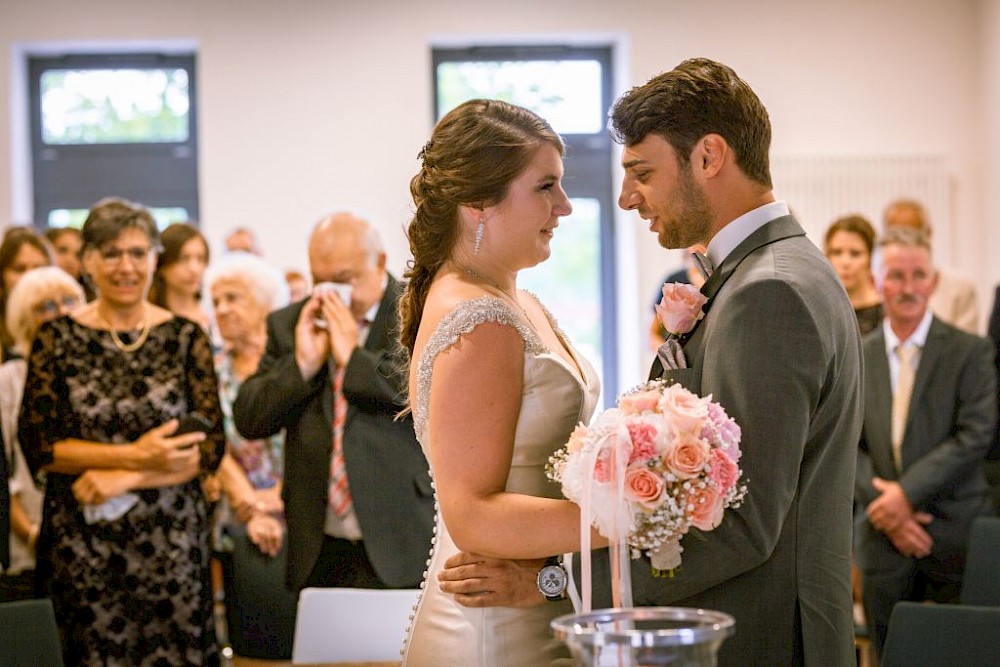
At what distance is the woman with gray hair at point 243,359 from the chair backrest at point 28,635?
1807 mm

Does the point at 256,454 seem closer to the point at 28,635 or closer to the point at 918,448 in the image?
the point at 28,635

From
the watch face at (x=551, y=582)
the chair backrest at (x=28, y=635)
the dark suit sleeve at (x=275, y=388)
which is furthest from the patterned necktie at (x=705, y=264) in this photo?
the dark suit sleeve at (x=275, y=388)

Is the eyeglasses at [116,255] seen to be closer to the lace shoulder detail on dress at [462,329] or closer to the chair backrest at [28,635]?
the chair backrest at [28,635]

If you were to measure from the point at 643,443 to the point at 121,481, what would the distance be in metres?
2.75

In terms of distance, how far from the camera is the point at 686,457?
5.90 feet

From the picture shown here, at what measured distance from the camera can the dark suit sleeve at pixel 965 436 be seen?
4.60 metres

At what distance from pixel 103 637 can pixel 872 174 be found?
6.88 metres

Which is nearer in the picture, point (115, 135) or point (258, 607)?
point (258, 607)

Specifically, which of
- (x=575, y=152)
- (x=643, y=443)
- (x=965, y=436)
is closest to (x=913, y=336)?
(x=965, y=436)

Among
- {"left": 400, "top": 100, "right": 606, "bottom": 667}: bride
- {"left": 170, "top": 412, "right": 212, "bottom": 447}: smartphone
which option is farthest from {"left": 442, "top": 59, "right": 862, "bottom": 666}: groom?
{"left": 170, "top": 412, "right": 212, "bottom": 447}: smartphone

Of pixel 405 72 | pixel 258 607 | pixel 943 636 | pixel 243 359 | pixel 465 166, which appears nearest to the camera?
pixel 465 166

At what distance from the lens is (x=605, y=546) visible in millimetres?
2156

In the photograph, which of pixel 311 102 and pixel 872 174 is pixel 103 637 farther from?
pixel 872 174

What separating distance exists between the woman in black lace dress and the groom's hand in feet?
6.46
